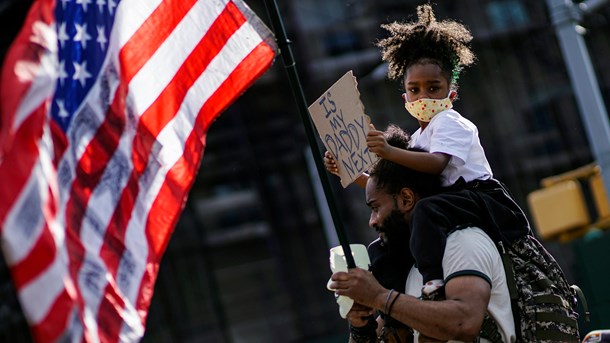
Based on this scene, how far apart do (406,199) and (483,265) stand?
0.44 m

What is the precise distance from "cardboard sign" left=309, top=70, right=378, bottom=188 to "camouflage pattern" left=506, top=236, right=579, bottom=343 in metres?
0.61

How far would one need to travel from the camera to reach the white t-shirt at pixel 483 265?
349cm

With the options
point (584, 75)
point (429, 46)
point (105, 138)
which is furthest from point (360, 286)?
point (584, 75)

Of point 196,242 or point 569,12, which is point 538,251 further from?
point 196,242

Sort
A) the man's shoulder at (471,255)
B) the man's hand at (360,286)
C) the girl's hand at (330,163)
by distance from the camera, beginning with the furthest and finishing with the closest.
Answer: the girl's hand at (330,163) < the man's hand at (360,286) < the man's shoulder at (471,255)

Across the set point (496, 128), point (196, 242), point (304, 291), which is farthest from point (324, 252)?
point (496, 128)

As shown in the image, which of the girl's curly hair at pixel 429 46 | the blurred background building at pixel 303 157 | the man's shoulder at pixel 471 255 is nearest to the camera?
the man's shoulder at pixel 471 255

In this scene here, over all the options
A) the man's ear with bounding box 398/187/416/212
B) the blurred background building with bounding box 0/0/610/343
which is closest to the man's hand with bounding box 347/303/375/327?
the man's ear with bounding box 398/187/416/212

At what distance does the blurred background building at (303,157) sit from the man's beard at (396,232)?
17806mm

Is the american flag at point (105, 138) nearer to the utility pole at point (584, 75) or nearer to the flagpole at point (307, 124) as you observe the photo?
the flagpole at point (307, 124)

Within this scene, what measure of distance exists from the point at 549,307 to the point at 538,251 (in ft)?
0.70

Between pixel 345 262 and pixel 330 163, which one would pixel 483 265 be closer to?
pixel 345 262

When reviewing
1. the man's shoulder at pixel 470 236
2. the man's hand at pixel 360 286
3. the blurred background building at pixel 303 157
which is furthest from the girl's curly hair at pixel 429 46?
the blurred background building at pixel 303 157

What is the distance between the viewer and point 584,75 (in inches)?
408
